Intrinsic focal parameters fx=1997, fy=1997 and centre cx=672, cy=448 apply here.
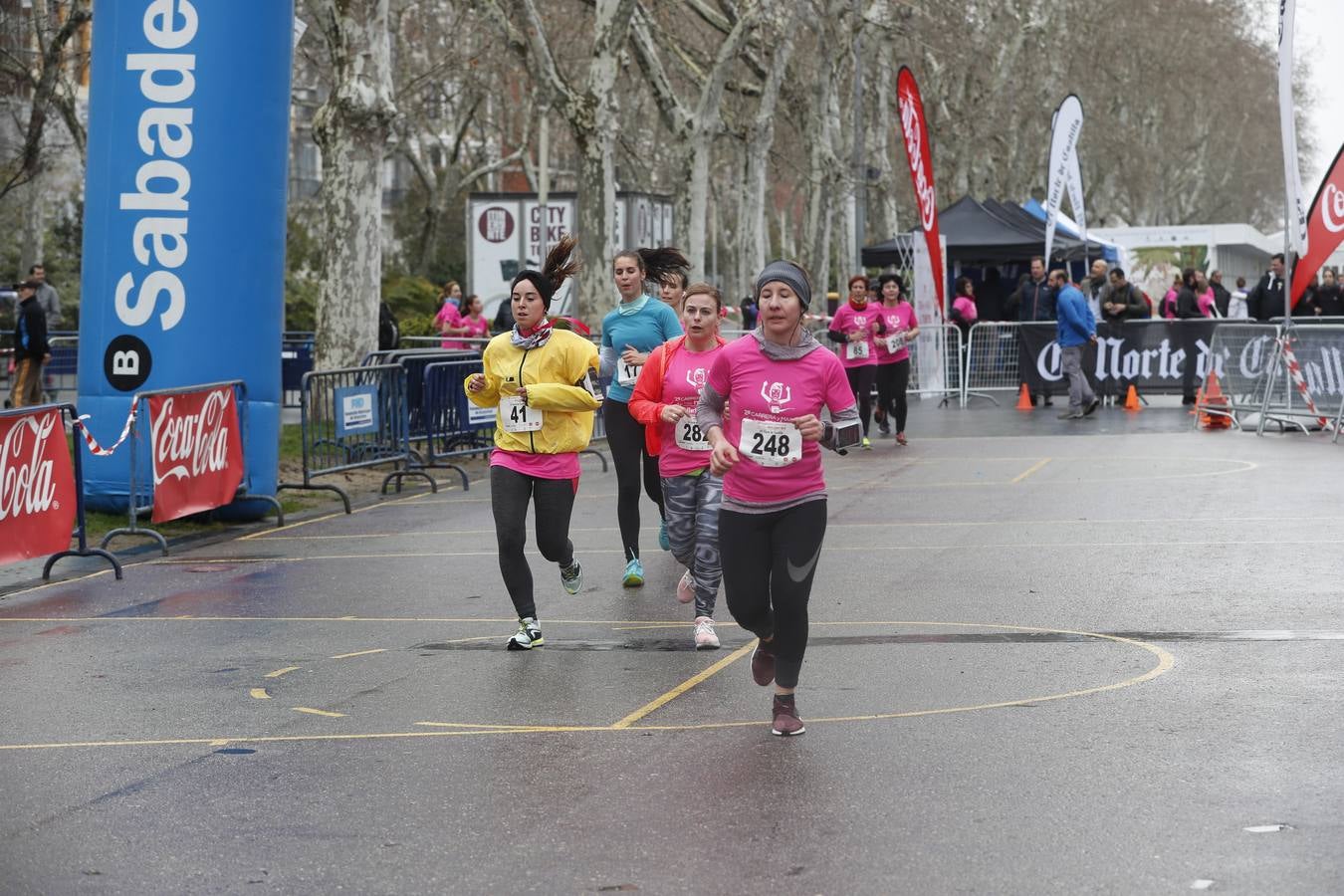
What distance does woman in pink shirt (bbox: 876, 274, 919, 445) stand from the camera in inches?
845

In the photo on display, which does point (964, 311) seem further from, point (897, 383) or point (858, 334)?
point (858, 334)

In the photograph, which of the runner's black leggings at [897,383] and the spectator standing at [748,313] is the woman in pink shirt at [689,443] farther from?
the spectator standing at [748,313]

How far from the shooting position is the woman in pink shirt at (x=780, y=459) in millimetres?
7348

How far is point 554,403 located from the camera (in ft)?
30.9

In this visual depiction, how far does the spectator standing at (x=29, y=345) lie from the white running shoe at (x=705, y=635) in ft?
56.9

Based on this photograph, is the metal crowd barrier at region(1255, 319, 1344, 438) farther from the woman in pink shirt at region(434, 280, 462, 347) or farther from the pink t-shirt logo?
the pink t-shirt logo

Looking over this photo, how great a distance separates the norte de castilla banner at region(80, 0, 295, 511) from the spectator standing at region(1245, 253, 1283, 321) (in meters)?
17.3

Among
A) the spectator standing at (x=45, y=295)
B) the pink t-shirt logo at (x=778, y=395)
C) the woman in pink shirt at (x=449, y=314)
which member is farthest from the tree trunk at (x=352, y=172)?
the pink t-shirt logo at (x=778, y=395)

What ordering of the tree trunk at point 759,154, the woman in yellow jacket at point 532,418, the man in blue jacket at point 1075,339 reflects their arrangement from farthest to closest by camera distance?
the tree trunk at point 759,154
the man in blue jacket at point 1075,339
the woman in yellow jacket at point 532,418

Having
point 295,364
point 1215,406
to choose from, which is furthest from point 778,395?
point 295,364

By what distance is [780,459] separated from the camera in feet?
24.1

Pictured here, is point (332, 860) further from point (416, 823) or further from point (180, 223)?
point (180, 223)

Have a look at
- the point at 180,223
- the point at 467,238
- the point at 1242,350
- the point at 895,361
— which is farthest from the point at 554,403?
the point at 467,238

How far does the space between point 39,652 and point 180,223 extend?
604 centimetres
